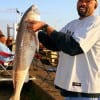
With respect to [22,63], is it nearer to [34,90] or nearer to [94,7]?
[94,7]

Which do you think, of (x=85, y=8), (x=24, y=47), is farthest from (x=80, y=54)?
(x=24, y=47)

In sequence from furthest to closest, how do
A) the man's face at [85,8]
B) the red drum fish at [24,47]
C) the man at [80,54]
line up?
the man's face at [85,8] → the man at [80,54] → the red drum fish at [24,47]

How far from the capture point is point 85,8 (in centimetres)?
389

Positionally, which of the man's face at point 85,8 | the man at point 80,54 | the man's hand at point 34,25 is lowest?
the man at point 80,54

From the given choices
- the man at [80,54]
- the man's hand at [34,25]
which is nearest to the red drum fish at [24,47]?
the man's hand at [34,25]

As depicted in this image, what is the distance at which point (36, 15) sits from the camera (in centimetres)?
338

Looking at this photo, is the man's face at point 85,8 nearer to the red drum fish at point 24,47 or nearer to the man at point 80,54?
the man at point 80,54

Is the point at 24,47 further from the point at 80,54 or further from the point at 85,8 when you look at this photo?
the point at 85,8

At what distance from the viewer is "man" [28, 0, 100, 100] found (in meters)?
3.62

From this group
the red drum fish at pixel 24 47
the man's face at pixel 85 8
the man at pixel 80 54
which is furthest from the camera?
the man's face at pixel 85 8

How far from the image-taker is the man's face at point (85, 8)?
12.8 ft

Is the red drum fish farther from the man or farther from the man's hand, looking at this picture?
the man

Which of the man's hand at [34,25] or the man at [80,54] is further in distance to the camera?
the man at [80,54]

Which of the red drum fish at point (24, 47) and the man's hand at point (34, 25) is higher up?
the man's hand at point (34, 25)
